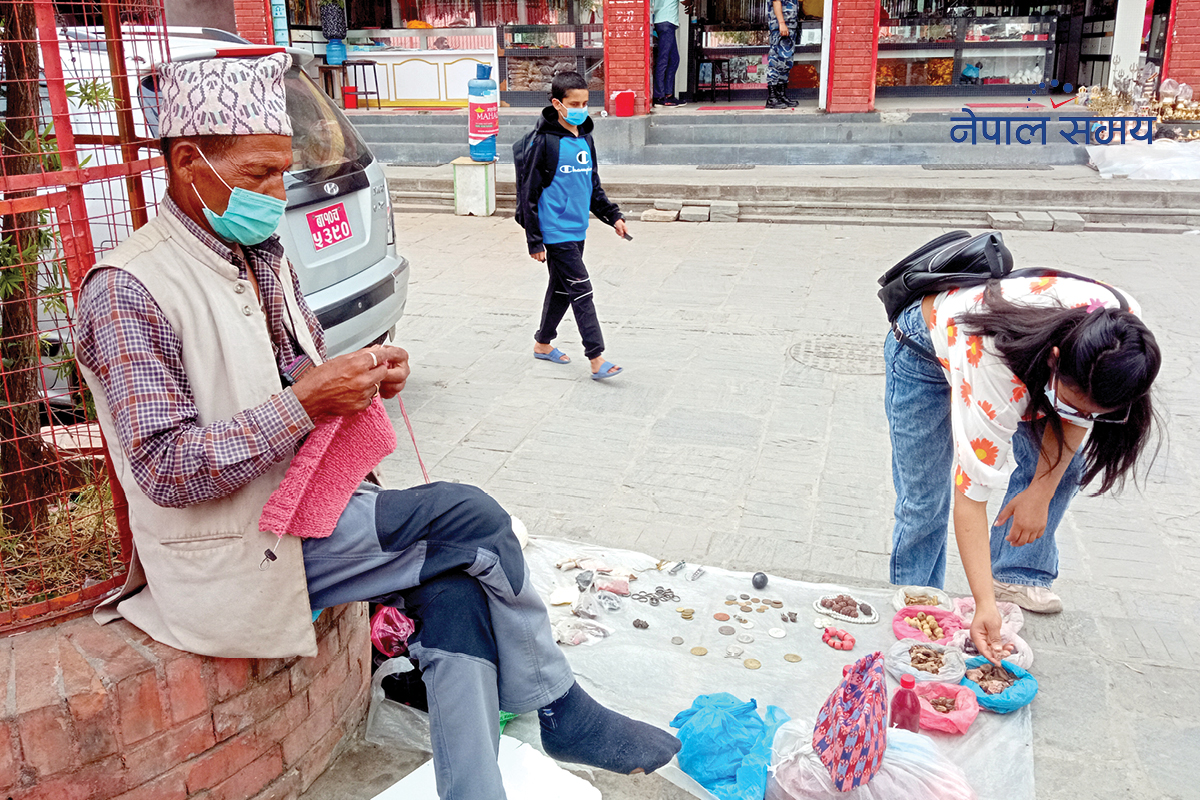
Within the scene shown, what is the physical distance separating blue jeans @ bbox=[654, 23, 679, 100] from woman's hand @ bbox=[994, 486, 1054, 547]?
12.4m

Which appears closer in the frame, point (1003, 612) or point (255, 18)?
point (1003, 612)

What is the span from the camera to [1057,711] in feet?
9.75

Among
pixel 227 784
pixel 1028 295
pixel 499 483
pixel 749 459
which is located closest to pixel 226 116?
pixel 227 784

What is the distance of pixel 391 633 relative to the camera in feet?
10.2

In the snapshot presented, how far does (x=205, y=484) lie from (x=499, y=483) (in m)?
2.68

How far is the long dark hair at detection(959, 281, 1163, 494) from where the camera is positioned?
92.8 inches

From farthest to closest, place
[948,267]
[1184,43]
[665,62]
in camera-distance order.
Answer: [665,62]
[1184,43]
[948,267]

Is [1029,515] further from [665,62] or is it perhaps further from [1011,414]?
[665,62]

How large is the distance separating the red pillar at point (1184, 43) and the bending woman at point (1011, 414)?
448 inches

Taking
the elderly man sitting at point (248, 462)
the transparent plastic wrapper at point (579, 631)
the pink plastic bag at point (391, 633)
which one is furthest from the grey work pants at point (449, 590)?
the transparent plastic wrapper at point (579, 631)

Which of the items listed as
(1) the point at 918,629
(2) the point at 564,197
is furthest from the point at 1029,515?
(2) the point at 564,197

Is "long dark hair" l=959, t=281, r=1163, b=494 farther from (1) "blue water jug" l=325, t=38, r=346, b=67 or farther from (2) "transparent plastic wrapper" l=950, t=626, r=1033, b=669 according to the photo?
(1) "blue water jug" l=325, t=38, r=346, b=67

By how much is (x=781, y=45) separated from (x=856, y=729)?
1228 centimetres

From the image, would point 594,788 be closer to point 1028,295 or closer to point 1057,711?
point 1057,711
